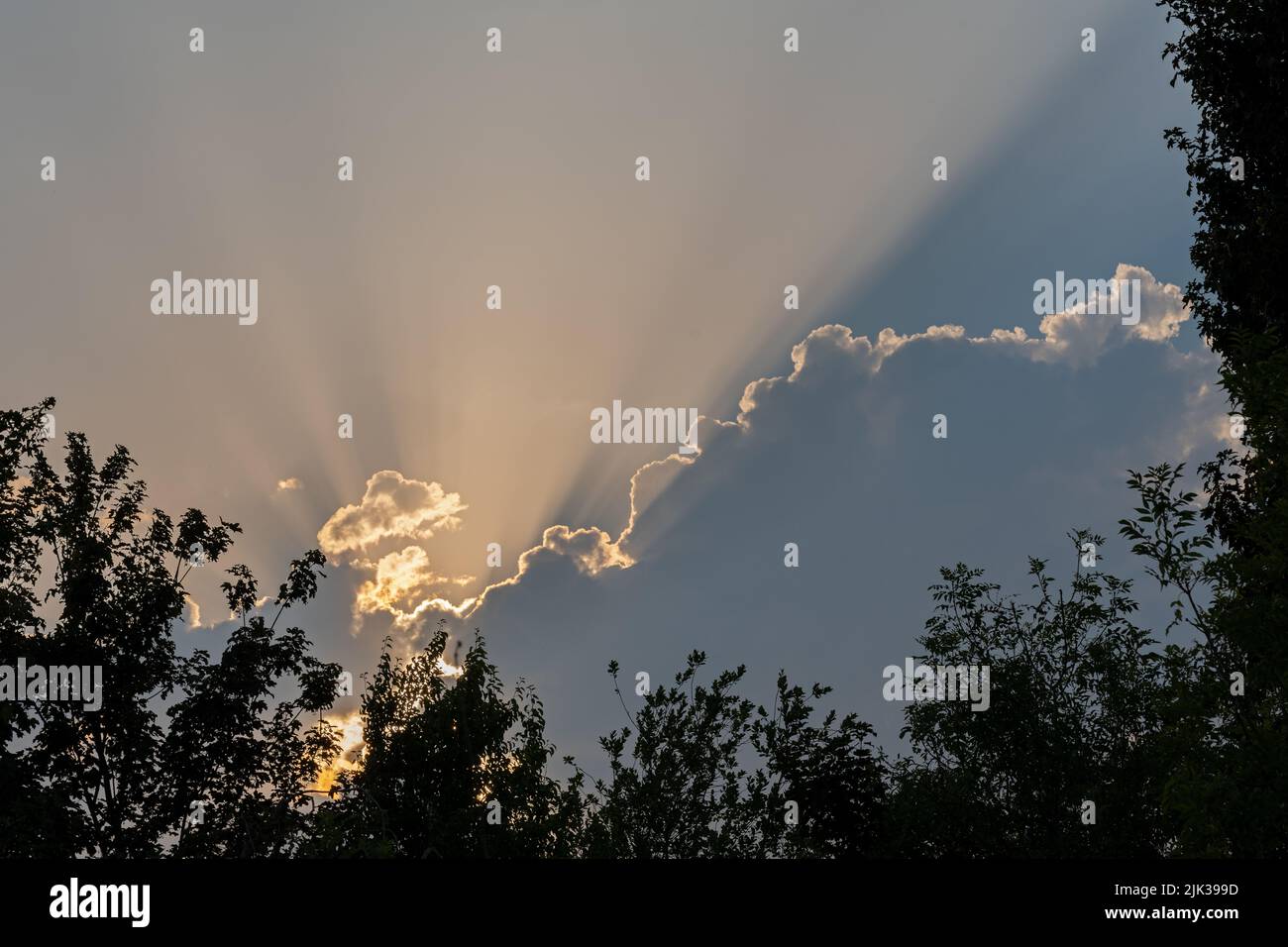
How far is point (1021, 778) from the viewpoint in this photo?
27.7 metres

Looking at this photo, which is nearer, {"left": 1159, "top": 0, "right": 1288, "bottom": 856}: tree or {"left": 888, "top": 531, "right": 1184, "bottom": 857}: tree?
{"left": 1159, "top": 0, "right": 1288, "bottom": 856}: tree

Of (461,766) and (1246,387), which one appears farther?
(461,766)

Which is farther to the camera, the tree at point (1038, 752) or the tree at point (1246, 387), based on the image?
the tree at point (1038, 752)

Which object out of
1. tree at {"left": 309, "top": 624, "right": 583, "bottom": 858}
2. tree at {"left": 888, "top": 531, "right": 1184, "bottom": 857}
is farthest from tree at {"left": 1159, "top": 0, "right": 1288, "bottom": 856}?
tree at {"left": 309, "top": 624, "right": 583, "bottom": 858}

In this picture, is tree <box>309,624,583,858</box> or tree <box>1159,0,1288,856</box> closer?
tree <box>1159,0,1288,856</box>

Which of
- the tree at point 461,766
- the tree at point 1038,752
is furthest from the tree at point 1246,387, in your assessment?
the tree at point 461,766

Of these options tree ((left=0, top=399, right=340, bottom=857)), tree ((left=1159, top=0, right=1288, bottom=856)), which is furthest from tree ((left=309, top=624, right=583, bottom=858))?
tree ((left=1159, top=0, right=1288, bottom=856))

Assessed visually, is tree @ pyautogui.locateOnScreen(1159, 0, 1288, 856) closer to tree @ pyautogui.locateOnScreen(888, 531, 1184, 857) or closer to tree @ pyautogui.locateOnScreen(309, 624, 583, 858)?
tree @ pyautogui.locateOnScreen(888, 531, 1184, 857)

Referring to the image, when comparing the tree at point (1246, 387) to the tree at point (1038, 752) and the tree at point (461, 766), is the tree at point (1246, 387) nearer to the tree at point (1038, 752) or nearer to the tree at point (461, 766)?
the tree at point (1038, 752)

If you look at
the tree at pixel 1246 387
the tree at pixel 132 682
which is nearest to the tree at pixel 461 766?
the tree at pixel 132 682

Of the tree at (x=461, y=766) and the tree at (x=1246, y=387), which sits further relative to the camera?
the tree at (x=461, y=766)

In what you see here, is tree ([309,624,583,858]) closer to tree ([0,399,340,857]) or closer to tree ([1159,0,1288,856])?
tree ([0,399,340,857])
